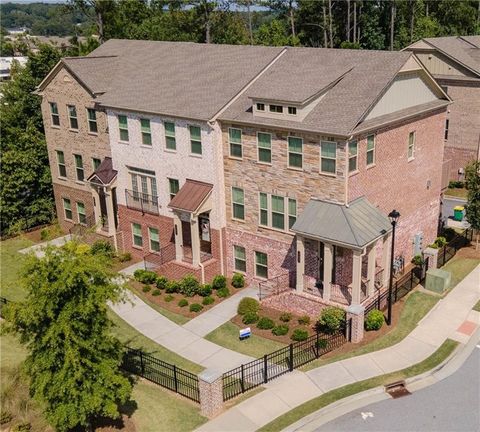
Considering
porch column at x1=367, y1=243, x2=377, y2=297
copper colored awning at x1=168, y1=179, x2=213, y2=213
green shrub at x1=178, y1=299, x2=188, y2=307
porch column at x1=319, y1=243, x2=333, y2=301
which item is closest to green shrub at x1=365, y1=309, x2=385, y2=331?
porch column at x1=367, y1=243, x2=377, y2=297

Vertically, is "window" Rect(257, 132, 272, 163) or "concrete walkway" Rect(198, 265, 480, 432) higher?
"window" Rect(257, 132, 272, 163)

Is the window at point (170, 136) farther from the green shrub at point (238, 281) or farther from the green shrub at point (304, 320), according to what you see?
the green shrub at point (304, 320)

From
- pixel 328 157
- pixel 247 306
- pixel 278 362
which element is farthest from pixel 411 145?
pixel 278 362

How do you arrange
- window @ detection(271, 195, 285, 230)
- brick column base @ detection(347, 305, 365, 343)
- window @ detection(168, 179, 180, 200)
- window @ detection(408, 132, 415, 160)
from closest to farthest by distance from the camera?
brick column base @ detection(347, 305, 365, 343) → window @ detection(271, 195, 285, 230) → window @ detection(408, 132, 415, 160) → window @ detection(168, 179, 180, 200)

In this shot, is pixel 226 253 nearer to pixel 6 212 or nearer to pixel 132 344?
pixel 132 344

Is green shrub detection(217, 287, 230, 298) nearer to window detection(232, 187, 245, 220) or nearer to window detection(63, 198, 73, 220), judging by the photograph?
window detection(232, 187, 245, 220)

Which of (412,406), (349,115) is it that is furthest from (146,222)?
(412,406)
